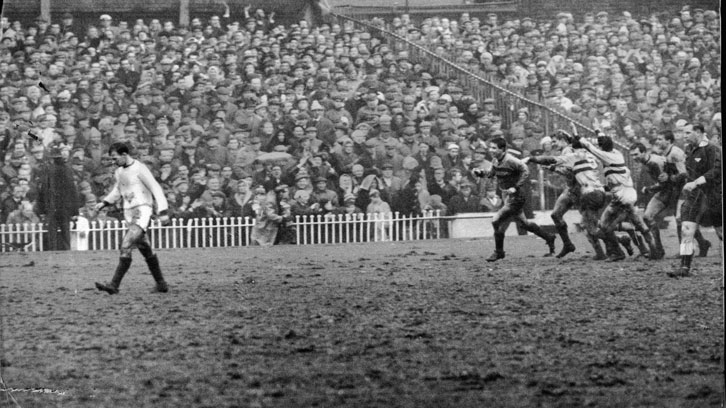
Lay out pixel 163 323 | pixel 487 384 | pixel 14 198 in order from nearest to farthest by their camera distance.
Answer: pixel 487 384
pixel 163 323
pixel 14 198

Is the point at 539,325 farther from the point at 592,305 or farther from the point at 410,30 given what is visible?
the point at 410,30

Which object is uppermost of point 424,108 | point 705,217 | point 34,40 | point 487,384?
point 34,40

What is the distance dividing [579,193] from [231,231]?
2.53m

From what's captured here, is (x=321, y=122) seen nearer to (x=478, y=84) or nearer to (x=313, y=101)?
(x=313, y=101)

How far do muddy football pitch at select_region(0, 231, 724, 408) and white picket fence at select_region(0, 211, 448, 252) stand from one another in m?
0.07

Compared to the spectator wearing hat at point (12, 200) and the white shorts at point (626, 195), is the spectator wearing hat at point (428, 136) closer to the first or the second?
the white shorts at point (626, 195)

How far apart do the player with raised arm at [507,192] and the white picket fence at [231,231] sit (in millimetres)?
471

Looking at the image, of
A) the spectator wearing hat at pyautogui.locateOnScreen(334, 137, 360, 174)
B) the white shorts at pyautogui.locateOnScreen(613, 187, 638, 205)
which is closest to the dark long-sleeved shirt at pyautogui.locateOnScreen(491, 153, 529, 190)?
the white shorts at pyautogui.locateOnScreen(613, 187, 638, 205)

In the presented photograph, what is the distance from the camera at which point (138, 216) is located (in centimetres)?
694

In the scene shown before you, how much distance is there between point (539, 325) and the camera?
659 cm

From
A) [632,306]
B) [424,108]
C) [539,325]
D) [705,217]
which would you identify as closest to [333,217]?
[424,108]

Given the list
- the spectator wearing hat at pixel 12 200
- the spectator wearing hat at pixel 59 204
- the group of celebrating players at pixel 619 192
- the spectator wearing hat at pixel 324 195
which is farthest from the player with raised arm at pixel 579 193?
the spectator wearing hat at pixel 12 200

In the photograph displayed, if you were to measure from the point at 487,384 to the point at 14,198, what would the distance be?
11.1 feet

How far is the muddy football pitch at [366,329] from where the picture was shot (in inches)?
236
